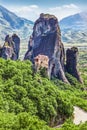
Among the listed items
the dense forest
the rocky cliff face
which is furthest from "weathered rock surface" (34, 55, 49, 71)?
the rocky cliff face

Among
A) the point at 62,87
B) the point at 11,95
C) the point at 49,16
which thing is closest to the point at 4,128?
the point at 11,95

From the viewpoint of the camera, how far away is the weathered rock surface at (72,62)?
158m

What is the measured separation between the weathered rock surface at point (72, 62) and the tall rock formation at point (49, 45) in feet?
8.58

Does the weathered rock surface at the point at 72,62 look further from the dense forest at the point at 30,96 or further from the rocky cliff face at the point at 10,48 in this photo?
the dense forest at the point at 30,96

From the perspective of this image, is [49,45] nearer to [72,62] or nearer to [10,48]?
[72,62]

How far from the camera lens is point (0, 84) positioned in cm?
8712

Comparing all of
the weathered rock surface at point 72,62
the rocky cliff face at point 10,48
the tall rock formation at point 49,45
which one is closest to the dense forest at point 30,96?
the tall rock formation at point 49,45

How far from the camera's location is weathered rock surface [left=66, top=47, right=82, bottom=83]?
519 ft

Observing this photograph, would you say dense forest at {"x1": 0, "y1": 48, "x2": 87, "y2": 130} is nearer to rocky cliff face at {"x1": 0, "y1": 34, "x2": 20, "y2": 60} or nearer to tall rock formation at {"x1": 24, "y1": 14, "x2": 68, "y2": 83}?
tall rock formation at {"x1": 24, "y1": 14, "x2": 68, "y2": 83}

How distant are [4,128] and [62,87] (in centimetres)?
8820

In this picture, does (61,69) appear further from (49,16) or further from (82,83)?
(49,16)

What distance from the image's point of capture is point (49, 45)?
6048 inches

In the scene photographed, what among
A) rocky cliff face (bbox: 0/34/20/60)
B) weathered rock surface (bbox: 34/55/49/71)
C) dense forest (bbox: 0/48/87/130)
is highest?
rocky cliff face (bbox: 0/34/20/60)

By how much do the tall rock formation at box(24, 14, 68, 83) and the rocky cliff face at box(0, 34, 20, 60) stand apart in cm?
592
